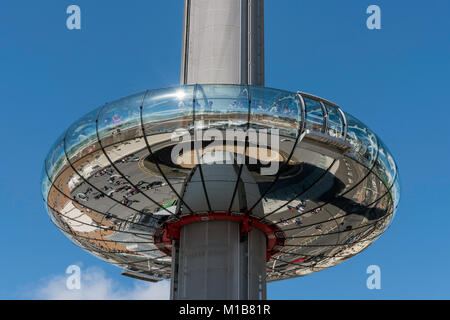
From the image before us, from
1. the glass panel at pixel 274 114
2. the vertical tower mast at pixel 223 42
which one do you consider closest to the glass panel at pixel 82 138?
the glass panel at pixel 274 114

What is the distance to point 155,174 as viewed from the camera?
83.4ft

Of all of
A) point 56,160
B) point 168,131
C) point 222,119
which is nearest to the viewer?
point 222,119

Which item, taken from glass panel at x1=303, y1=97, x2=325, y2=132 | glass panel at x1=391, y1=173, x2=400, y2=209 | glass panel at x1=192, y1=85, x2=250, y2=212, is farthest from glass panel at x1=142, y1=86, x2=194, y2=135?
glass panel at x1=391, y1=173, x2=400, y2=209

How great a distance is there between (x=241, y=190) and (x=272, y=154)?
8.48 feet

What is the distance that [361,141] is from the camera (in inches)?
950

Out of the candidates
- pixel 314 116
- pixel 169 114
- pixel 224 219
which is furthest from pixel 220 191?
pixel 314 116

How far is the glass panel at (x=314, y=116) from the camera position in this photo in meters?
23.0

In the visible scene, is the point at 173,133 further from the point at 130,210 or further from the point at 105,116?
the point at 130,210

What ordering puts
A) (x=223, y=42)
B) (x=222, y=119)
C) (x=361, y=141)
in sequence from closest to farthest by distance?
1. (x=222, y=119)
2. (x=361, y=141)
3. (x=223, y=42)

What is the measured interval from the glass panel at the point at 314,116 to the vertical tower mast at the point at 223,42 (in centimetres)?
523

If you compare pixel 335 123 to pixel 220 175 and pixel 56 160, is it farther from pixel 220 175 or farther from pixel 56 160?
pixel 56 160

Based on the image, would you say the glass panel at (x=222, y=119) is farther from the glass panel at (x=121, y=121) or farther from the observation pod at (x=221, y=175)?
the glass panel at (x=121, y=121)

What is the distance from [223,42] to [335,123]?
7488mm
